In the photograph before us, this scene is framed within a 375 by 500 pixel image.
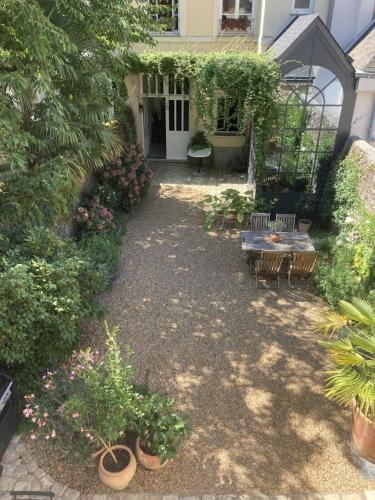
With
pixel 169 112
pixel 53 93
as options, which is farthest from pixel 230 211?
pixel 169 112

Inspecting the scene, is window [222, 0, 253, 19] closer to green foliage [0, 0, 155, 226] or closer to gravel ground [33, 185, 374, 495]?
green foliage [0, 0, 155, 226]

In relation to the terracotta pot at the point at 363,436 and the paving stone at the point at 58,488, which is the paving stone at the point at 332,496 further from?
the paving stone at the point at 58,488

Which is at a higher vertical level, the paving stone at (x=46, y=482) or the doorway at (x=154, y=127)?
the doorway at (x=154, y=127)

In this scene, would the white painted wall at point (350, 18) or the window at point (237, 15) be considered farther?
the window at point (237, 15)

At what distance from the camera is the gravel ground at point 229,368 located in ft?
16.9

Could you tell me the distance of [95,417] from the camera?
15.5ft

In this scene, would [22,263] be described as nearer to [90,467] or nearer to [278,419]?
[90,467]

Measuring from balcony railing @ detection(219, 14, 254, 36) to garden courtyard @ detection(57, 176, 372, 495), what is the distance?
8.20m

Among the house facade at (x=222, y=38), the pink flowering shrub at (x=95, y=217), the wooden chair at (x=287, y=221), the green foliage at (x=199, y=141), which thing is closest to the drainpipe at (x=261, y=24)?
the house facade at (x=222, y=38)

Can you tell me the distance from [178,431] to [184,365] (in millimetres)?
1835

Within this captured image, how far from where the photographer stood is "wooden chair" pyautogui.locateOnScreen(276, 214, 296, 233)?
1037 cm

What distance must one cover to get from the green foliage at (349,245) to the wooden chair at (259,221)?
1763 millimetres

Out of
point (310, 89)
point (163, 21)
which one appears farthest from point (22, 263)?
point (163, 21)

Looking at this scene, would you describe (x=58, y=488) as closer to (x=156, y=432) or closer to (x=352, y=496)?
(x=156, y=432)
